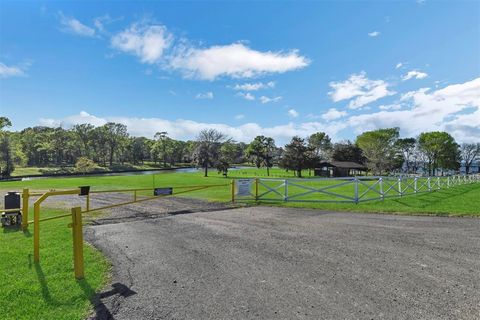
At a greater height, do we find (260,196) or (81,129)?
(81,129)

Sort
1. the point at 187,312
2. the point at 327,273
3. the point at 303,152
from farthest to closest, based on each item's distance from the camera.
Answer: the point at 303,152, the point at 327,273, the point at 187,312

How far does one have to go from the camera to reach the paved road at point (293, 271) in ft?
13.6

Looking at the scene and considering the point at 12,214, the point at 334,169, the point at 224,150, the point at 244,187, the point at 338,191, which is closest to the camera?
the point at 12,214

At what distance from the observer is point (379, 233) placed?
8.59 m

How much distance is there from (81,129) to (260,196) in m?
94.9

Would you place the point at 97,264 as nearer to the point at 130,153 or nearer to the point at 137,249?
the point at 137,249

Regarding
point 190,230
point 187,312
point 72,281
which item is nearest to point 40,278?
point 72,281

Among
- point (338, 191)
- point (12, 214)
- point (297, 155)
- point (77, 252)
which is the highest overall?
point (297, 155)

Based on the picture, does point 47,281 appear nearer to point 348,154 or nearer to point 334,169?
point 334,169

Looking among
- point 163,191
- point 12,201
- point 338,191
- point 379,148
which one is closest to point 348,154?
point 379,148

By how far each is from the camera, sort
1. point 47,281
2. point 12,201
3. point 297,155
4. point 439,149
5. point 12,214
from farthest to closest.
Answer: point 439,149
point 297,155
point 12,201
point 12,214
point 47,281

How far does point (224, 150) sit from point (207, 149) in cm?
3649

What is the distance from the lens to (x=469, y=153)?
99.3 metres

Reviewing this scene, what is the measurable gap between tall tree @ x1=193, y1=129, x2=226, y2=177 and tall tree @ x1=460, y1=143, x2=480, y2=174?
9278 centimetres
